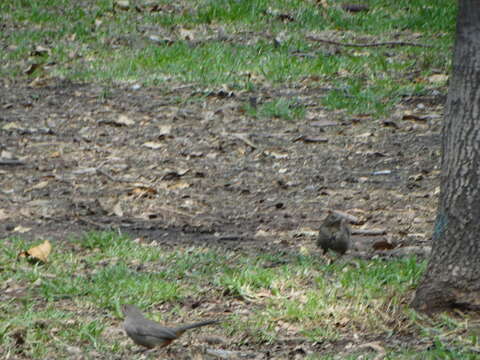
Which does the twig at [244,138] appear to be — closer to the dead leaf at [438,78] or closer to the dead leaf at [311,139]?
the dead leaf at [311,139]

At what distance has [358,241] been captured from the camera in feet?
21.5

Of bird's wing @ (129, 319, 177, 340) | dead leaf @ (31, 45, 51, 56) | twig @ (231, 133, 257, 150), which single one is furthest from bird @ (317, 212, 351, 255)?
dead leaf @ (31, 45, 51, 56)

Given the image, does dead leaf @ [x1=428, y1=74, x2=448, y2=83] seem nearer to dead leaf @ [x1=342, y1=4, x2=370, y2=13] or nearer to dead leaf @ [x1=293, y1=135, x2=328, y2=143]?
dead leaf @ [x1=293, y1=135, x2=328, y2=143]

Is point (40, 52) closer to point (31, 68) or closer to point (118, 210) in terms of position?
point (31, 68)

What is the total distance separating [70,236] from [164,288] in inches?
50.2

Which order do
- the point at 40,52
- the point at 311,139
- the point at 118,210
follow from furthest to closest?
1. the point at 40,52
2. the point at 311,139
3. the point at 118,210

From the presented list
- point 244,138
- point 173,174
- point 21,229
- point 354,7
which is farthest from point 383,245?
point 354,7

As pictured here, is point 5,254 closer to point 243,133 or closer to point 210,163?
point 210,163

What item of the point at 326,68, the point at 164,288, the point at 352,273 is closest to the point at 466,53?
the point at 352,273

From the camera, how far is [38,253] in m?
6.10

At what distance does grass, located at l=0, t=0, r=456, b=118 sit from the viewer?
1112 centimetres

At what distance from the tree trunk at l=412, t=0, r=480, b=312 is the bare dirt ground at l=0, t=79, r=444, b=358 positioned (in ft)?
4.82

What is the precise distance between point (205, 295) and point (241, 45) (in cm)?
728

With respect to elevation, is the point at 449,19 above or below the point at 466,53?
below
